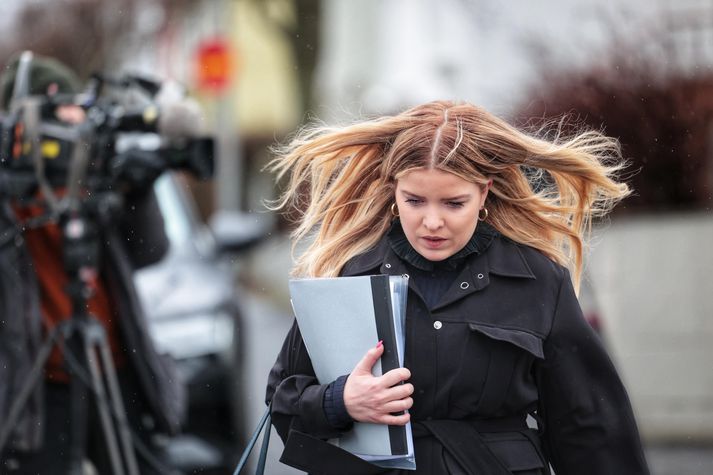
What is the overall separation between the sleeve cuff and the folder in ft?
0.10

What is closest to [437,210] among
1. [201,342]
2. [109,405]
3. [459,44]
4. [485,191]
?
[485,191]

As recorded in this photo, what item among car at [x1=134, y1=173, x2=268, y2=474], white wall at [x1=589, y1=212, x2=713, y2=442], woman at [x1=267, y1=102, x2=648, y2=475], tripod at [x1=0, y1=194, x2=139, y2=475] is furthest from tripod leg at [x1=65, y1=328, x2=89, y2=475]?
white wall at [x1=589, y1=212, x2=713, y2=442]

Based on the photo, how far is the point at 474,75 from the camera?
15.0m

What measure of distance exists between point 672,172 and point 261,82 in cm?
2892

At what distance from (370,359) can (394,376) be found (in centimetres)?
6

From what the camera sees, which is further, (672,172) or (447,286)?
(672,172)

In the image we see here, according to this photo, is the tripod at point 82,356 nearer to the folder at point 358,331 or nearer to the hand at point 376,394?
the folder at point 358,331

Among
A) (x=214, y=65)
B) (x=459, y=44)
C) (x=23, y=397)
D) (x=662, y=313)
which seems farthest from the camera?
(x=459, y=44)

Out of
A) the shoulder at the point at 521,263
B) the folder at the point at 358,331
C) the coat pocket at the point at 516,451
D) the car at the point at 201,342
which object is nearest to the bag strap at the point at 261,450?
the folder at the point at 358,331

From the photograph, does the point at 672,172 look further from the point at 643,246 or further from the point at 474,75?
the point at 474,75

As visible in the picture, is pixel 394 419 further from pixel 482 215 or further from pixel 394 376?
pixel 482 215

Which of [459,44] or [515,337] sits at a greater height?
[459,44]

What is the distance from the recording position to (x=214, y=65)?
47.5 ft

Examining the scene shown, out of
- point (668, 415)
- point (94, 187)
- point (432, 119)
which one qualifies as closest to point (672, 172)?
point (668, 415)
